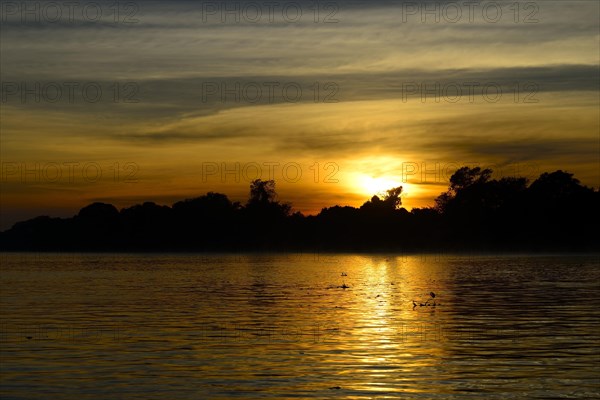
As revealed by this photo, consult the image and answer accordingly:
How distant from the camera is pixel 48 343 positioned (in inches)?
1719

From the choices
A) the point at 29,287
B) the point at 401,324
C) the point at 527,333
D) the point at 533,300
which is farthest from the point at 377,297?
the point at 29,287

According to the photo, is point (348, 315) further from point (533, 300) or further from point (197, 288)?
point (197, 288)

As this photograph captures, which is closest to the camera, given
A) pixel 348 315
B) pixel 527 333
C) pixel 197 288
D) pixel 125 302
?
pixel 527 333

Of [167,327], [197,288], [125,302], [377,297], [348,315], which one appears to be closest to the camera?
[167,327]

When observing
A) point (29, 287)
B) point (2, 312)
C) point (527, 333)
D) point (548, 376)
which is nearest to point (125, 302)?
point (2, 312)

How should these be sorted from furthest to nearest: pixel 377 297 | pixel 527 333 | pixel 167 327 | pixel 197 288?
pixel 197 288 → pixel 377 297 → pixel 167 327 → pixel 527 333

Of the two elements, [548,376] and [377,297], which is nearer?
[548,376]

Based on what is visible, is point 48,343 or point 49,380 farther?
point 48,343

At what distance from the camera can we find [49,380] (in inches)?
1321

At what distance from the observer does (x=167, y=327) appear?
51.4m

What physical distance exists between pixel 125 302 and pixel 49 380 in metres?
38.2

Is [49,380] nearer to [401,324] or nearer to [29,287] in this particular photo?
[401,324]

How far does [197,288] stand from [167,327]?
42.2m

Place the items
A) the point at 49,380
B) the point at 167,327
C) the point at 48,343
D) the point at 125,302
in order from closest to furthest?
the point at 49,380 < the point at 48,343 < the point at 167,327 < the point at 125,302
